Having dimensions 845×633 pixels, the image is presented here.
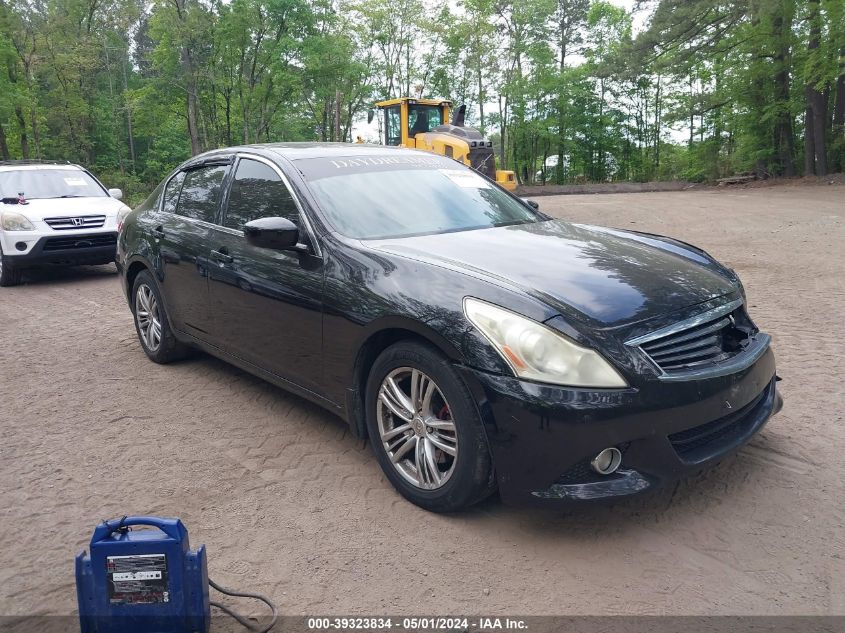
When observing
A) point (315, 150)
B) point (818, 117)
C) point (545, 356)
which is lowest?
point (545, 356)

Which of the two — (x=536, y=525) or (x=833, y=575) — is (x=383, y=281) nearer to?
(x=536, y=525)

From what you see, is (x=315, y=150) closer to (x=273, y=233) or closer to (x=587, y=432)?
(x=273, y=233)

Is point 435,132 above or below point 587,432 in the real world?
above

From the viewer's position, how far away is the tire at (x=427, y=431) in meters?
2.94

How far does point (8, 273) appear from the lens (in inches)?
383

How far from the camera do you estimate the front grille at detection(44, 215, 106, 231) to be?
9.59m

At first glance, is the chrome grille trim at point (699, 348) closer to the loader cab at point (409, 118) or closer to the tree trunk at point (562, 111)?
the loader cab at point (409, 118)

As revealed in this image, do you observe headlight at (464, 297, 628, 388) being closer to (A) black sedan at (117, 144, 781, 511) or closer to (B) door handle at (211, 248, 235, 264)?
(A) black sedan at (117, 144, 781, 511)

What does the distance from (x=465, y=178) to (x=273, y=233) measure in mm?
1585

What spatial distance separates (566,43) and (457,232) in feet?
147

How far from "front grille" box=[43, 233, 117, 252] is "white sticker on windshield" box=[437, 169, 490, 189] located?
688 centimetres

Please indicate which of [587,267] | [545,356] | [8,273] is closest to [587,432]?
[545,356]

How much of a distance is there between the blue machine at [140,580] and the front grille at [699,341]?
74.4 inches

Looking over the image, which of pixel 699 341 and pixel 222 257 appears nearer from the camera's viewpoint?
pixel 699 341
